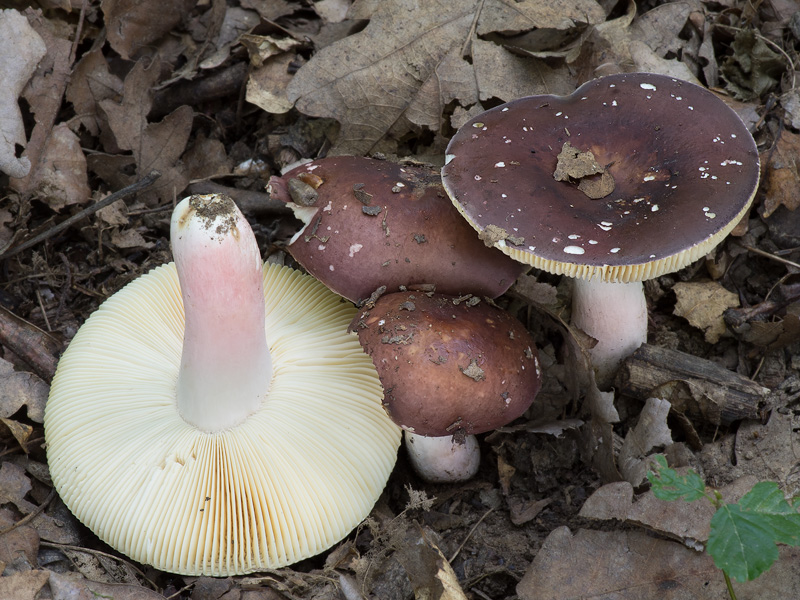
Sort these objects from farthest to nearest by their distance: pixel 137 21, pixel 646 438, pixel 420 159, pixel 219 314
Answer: pixel 137 21, pixel 420 159, pixel 646 438, pixel 219 314

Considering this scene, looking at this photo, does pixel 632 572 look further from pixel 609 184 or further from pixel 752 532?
pixel 609 184

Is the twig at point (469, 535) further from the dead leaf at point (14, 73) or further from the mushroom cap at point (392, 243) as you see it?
the dead leaf at point (14, 73)

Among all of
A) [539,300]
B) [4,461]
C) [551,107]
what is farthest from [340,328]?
[4,461]

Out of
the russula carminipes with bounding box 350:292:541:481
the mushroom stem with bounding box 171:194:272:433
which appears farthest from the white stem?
the mushroom stem with bounding box 171:194:272:433

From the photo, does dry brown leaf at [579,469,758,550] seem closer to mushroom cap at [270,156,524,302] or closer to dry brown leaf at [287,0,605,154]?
mushroom cap at [270,156,524,302]

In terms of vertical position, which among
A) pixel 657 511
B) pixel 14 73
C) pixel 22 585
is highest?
pixel 14 73

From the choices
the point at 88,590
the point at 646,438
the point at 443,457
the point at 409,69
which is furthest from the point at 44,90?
the point at 646,438

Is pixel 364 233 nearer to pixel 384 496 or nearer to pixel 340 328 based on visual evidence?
pixel 340 328
